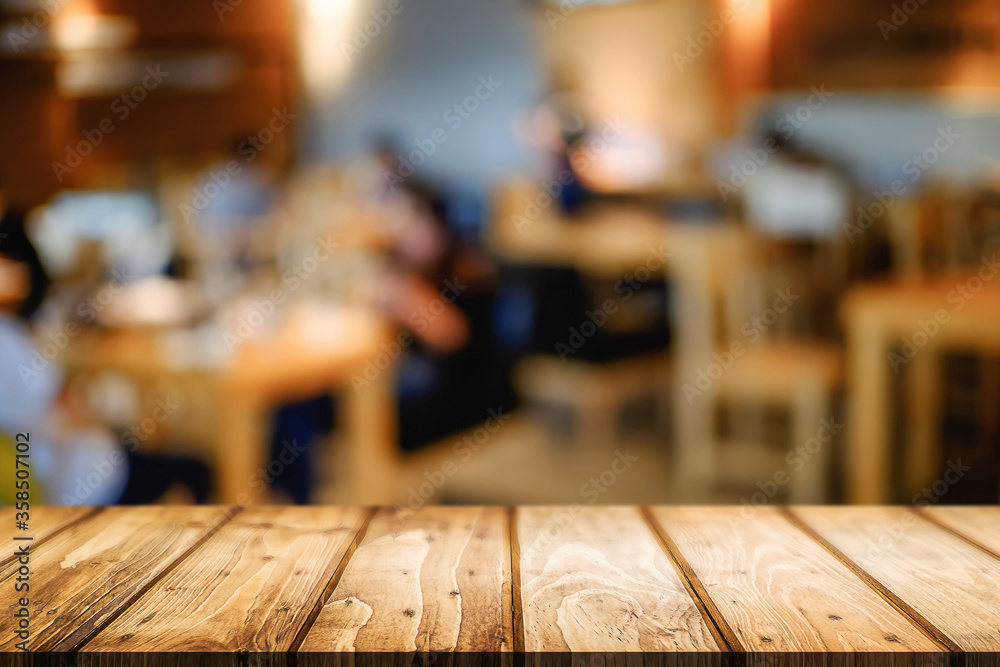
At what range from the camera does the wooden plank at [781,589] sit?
1.82 feet

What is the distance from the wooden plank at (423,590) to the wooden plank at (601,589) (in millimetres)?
26

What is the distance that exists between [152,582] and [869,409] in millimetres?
2050

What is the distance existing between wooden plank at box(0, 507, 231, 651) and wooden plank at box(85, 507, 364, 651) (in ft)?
0.07

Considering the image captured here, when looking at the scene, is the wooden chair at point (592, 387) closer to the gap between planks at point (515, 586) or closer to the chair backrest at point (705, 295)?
the chair backrest at point (705, 295)

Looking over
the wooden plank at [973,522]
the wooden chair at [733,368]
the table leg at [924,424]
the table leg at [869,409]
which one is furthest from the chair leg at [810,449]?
the wooden plank at [973,522]

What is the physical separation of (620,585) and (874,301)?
5.84 ft

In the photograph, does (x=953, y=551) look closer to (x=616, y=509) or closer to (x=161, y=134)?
(x=616, y=509)

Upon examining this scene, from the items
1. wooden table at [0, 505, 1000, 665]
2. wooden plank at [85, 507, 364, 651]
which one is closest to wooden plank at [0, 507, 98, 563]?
wooden table at [0, 505, 1000, 665]

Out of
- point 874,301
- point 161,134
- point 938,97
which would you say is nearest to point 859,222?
point 938,97

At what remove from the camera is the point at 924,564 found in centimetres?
69

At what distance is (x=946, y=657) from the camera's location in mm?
535

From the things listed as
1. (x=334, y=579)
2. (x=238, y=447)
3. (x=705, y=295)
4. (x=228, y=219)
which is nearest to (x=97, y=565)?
(x=334, y=579)

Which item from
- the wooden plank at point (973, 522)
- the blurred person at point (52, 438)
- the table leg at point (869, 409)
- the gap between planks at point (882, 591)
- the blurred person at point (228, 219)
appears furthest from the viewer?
the blurred person at point (228, 219)

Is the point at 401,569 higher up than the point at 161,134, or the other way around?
the point at 161,134
